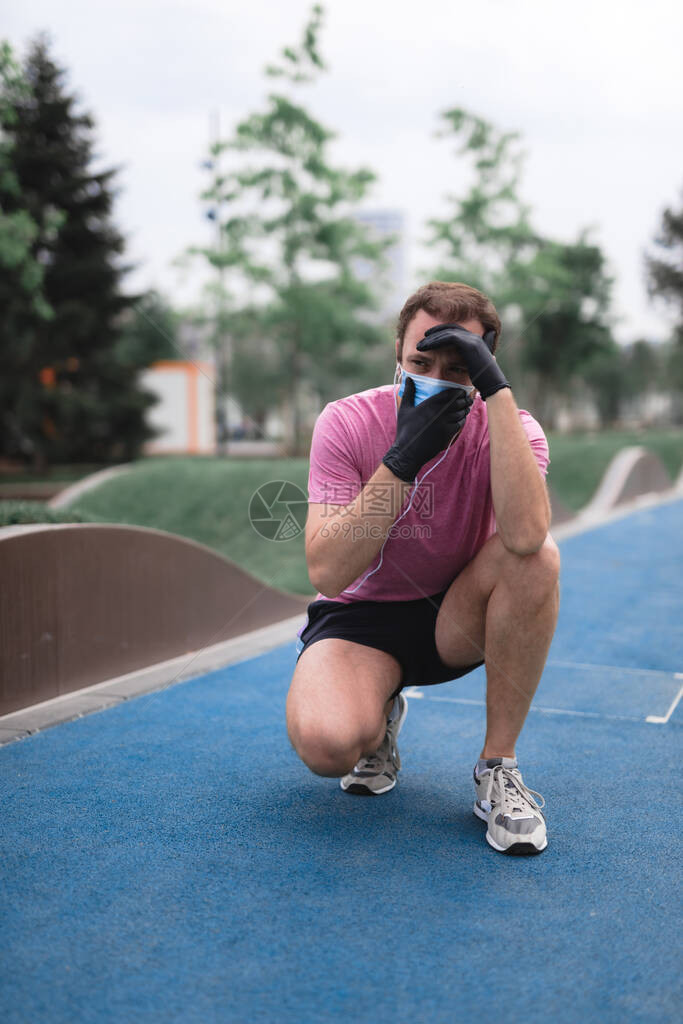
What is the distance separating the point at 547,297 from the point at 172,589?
15.1 metres

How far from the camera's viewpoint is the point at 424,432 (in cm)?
219

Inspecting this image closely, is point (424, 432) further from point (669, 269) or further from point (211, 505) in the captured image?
point (669, 269)

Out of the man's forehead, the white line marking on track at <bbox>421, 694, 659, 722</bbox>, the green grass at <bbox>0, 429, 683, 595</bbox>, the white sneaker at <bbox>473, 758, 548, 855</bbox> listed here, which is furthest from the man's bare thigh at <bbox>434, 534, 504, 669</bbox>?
the green grass at <bbox>0, 429, 683, 595</bbox>

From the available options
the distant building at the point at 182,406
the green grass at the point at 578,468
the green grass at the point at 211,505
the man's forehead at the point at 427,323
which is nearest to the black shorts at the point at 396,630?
the man's forehead at the point at 427,323

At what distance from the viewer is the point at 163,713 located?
3.42 m

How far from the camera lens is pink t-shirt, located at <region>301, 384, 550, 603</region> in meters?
2.41

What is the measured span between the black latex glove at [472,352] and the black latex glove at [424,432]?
0.19 feet

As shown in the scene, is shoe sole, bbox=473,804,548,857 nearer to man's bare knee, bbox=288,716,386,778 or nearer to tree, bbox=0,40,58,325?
man's bare knee, bbox=288,716,386,778

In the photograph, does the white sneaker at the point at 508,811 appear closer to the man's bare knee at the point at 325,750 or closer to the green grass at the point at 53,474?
the man's bare knee at the point at 325,750

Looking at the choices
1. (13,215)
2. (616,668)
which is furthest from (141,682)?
(13,215)

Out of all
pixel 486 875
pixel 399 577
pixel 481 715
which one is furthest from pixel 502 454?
pixel 481 715

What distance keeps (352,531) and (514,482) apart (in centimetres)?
42

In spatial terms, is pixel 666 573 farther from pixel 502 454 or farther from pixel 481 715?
pixel 502 454

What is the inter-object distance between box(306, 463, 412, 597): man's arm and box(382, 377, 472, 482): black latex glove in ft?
0.11
